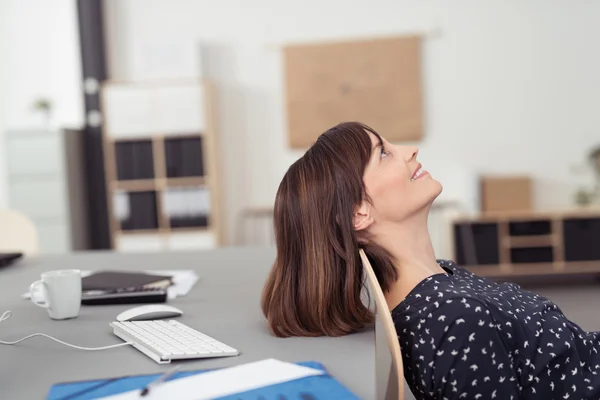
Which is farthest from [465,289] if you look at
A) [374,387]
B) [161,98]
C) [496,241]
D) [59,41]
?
[59,41]

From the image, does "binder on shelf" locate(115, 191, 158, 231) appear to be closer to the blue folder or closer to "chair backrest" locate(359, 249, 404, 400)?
the blue folder

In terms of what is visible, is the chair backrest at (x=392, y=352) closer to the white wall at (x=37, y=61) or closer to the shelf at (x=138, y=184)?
the shelf at (x=138, y=184)

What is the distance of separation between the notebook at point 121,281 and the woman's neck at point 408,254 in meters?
0.65

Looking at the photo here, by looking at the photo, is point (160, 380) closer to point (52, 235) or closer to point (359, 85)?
point (52, 235)

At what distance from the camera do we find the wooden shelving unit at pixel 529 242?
4.52 metres

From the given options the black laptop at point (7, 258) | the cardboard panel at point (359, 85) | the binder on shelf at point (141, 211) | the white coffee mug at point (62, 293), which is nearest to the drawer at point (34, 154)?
the binder on shelf at point (141, 211)

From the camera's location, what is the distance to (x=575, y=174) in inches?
192

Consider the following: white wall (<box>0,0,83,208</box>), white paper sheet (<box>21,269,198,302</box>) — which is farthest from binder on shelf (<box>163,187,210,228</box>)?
white paper sheet (<box>21,269,198,302</box>)

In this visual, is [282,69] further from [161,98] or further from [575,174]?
[575,174]

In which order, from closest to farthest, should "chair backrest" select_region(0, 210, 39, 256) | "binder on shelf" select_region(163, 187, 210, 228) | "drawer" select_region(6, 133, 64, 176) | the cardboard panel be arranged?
"chair backrest" select_region(0, 210, 39, 256) → "drawer" select_region(6, 133, 64, 176) → "binder on shelf" select_region(163, 187, 210, 228) → the cardboard panel

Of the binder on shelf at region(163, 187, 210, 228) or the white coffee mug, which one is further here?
the binder on shelf at region(163, 187, 210, 228)

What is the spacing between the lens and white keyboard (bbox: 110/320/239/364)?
111cm

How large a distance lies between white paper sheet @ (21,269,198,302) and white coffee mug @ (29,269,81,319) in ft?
0.54

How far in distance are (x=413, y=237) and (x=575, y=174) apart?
154 inches
